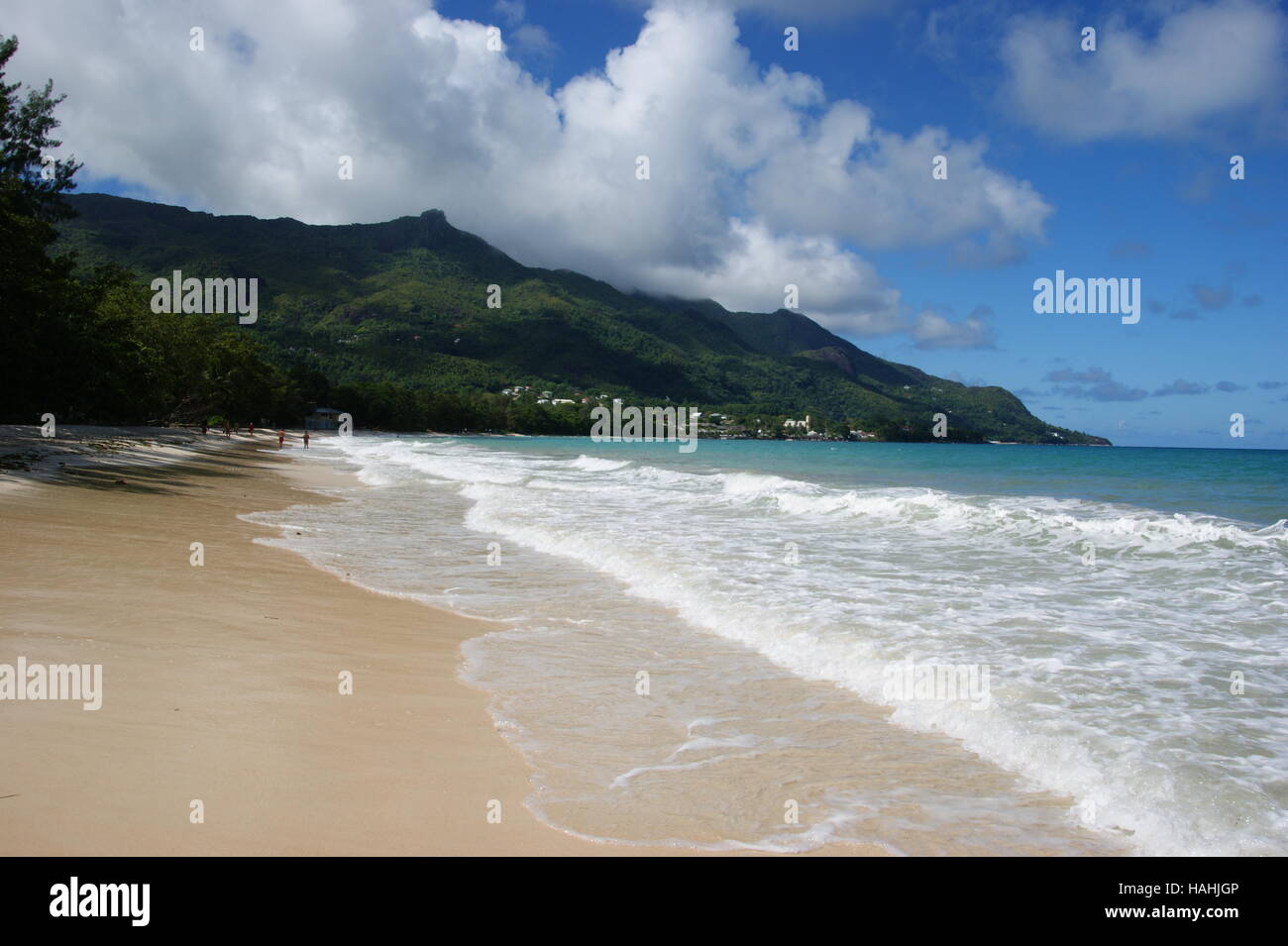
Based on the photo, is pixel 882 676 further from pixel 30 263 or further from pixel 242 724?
pixel 30 263

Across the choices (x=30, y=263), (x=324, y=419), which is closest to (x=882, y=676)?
(x=30, y=263)

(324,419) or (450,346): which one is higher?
(450,346)

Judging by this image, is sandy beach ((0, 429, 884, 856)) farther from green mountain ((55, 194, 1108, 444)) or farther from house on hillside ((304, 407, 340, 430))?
green mountain ((55, 194, 1108, 444))

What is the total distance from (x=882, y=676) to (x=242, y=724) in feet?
15.5

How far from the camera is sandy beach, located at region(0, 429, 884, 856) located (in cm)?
340

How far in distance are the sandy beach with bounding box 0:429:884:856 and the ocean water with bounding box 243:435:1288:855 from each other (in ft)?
1.44

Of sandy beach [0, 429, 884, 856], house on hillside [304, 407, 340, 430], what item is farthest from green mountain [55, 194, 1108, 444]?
sandy beach [0, 429, 884, 856]

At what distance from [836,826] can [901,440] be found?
156835 mm

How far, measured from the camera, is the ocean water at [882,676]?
13.6 ft

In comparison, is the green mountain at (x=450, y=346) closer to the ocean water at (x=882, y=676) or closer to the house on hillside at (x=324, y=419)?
the house on hillside at (x=324, y=419)

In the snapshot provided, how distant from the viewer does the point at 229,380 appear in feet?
228

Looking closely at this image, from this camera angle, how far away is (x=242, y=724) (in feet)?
15.2
